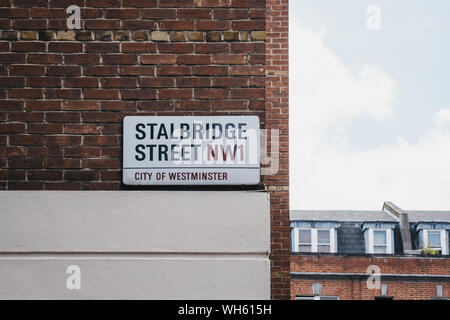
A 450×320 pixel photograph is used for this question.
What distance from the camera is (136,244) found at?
333 centimetres

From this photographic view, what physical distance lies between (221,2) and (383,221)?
25503 mm

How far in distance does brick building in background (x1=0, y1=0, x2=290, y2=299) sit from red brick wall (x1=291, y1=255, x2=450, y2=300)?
72.3 feet

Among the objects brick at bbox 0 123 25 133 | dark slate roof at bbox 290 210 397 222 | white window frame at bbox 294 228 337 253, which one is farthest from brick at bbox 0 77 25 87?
dark slate roof at bbox 290 210 397 222

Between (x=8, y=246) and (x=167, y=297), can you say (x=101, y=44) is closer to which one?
(x=8, y=246)

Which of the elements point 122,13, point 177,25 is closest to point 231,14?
point 177,25

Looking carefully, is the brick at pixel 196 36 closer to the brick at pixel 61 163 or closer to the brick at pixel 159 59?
the brick at pixel 159 59

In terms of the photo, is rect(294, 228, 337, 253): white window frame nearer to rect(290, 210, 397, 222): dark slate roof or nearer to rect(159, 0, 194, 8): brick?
rect(290, 210, 397, 222): dark slate roof

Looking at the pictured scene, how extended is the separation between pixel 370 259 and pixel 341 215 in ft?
16.4

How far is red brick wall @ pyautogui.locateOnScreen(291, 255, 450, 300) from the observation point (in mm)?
24547

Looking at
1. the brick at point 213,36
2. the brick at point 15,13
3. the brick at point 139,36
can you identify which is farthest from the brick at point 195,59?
the brick at point 15,13

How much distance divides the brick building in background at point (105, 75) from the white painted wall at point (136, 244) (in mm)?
124

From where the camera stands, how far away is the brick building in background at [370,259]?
24.6 meters

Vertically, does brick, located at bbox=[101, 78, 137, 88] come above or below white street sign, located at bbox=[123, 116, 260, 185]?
above

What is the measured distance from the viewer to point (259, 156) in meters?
3.44
